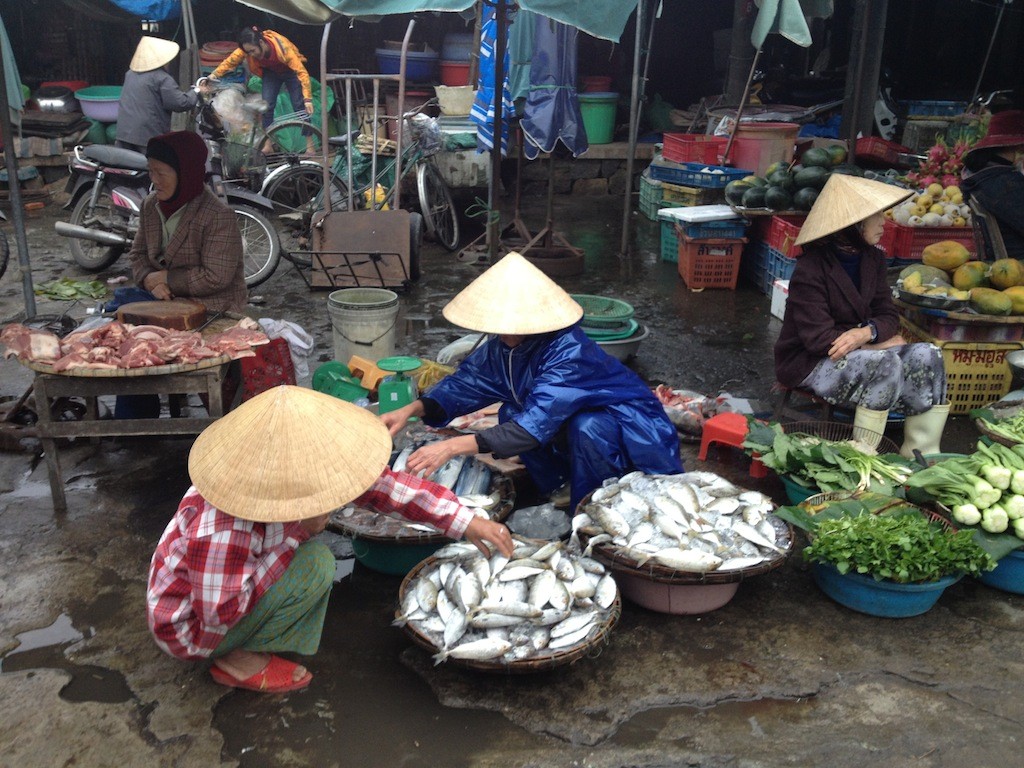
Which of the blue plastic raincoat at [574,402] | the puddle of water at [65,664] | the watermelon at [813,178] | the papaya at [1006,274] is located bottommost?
the puddle of water at [65,664]

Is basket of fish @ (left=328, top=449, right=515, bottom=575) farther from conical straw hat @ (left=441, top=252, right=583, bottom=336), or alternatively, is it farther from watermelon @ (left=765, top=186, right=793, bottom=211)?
watermelon @ (left=765, top=186, right=793, bottom=211)

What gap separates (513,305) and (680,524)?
1086mm

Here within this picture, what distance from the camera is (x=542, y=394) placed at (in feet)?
11.7

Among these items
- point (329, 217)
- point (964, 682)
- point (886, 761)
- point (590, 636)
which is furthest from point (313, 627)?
point (329, 217)

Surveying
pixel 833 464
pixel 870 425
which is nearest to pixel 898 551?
pixel 833 464

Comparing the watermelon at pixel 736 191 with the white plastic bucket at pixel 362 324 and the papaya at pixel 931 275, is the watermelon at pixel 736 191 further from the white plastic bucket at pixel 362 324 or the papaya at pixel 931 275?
the white plastic bucket at pixel 362 324

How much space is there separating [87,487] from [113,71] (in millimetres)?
11090

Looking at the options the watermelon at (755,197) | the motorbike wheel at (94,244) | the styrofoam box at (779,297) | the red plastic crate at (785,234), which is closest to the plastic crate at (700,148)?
the watermelon at (755,197)

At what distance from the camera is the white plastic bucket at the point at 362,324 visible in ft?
18.2

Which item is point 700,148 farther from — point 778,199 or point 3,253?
point 3,253

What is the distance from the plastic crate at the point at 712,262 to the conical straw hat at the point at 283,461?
587cm

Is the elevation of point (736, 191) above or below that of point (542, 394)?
above

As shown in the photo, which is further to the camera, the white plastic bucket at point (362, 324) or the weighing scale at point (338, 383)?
the white plastic bucket at point (362, 324)

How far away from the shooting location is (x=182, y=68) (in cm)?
1054
